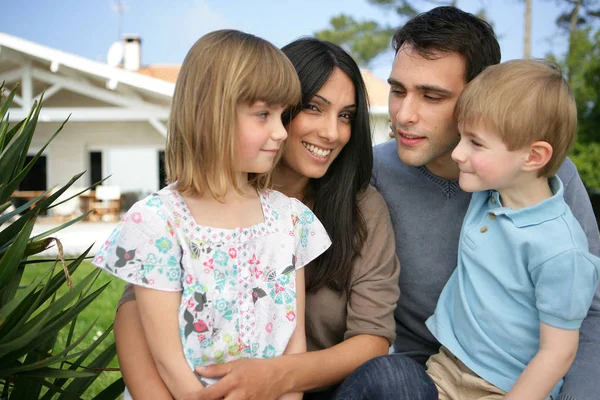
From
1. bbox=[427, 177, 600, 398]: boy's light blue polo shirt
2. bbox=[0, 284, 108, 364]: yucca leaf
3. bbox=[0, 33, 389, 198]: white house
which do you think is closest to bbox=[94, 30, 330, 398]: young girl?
bbox=[0, 284, 108, 364]: yucca leaf

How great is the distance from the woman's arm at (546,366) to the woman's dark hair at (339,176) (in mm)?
772

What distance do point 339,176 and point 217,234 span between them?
812mm

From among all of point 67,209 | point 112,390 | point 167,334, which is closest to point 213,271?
point 167,334

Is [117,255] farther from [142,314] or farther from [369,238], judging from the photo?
[369,238]

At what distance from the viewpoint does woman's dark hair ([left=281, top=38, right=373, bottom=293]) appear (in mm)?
2748

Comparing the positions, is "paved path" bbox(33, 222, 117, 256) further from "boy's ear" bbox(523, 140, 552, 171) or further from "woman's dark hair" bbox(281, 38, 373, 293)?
"boy's ear" bbox(523, 140, 552, 171)

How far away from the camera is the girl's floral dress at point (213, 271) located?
2.14 metres

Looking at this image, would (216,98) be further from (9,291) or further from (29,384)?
(29,384)

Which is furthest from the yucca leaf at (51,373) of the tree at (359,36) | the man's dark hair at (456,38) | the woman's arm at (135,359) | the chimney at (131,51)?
the tree at (359,36)

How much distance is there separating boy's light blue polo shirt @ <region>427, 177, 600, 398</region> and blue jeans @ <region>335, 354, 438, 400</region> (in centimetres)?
29

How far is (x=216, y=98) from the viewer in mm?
2232

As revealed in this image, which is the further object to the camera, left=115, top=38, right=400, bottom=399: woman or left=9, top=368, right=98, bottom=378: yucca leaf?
left=115, top=38, right=400, bottom=399: woman

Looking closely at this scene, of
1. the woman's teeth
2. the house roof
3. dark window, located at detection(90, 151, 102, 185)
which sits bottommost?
dark window, located at detection(90, 151, 102, 185)

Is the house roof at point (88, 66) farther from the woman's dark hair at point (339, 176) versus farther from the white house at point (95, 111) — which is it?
the woman's dark hair at point (339, 176)
